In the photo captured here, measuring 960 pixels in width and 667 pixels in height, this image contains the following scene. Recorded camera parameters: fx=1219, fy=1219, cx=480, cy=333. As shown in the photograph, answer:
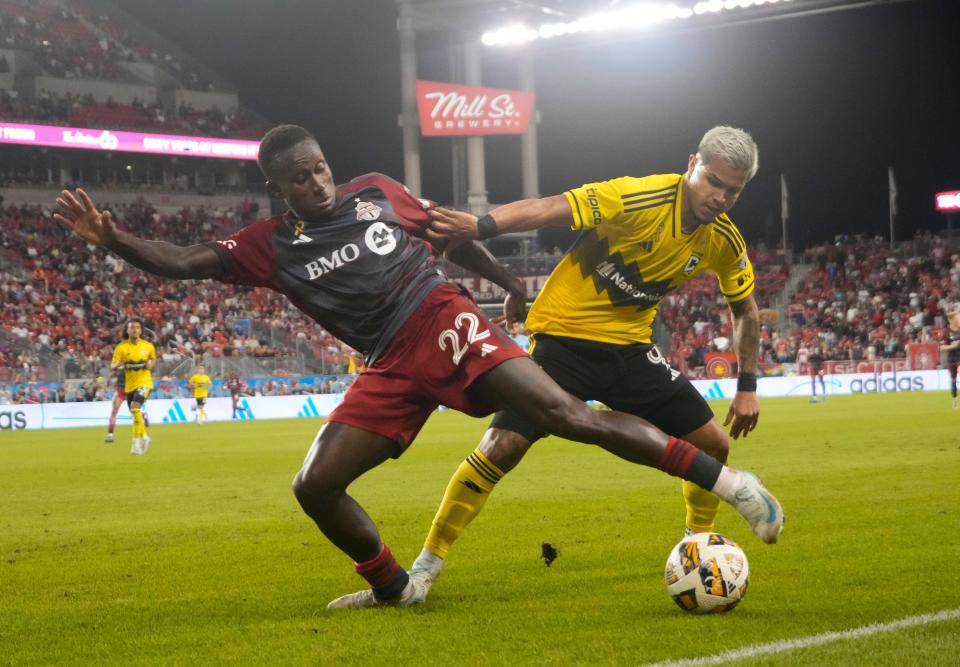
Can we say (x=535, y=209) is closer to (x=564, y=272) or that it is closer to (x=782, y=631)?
(x=564, y=272)

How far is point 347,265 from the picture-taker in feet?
18.6

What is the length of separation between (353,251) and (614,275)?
1.47 metres

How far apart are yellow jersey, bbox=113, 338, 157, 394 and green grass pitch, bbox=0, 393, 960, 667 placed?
5.00m

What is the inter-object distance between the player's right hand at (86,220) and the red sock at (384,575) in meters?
1.92

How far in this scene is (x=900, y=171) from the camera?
52.6 meters

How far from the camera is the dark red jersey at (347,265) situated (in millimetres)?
5668

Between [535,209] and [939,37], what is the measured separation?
1858 inches

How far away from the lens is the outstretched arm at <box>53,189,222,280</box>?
18.0 feet

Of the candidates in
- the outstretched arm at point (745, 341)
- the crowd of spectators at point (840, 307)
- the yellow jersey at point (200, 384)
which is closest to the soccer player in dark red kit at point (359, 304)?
the outstretched arm at point (745, 341)

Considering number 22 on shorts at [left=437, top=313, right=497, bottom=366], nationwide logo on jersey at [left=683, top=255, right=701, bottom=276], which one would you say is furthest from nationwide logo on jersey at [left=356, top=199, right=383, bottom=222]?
nationwide logo on jersey at [left=683, top=255, right=701, bottom=276]

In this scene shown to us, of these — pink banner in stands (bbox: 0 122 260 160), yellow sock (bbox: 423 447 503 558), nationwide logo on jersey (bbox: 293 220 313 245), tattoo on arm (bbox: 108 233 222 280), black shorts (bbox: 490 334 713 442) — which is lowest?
yellow sock (bbox: 423 447 503 558)

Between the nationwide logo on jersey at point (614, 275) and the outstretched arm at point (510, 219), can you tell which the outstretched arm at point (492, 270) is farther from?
the nationwide logo on jersey at point (614, 275)

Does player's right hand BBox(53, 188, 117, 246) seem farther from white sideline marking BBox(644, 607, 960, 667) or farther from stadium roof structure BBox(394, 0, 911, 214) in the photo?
stadium roof structure BBox(394, 0, 911, 214)

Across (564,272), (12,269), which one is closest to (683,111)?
(12,269)
